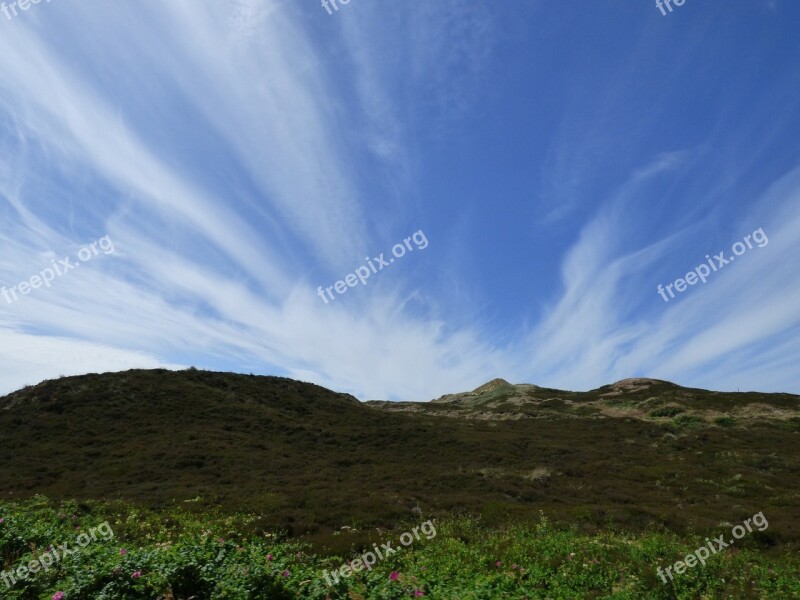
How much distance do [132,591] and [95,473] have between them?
2344 centimetres

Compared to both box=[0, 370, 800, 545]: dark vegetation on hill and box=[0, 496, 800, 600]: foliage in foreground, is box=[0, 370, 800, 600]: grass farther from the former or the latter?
box=[0, 370, 800, 545]: dark vegetation on hill

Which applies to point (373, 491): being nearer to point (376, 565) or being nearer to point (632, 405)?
point (376, 565)

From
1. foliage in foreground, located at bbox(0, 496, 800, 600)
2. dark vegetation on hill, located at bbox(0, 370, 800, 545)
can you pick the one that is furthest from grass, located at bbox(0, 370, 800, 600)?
dark vegetation on hill, located at bbox(0, 370, 800, 545)

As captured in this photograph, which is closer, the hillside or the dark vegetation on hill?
the dark vegetation on hill

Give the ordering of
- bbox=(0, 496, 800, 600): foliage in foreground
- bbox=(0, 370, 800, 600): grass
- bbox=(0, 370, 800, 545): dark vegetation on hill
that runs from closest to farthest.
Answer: bbox=(0, 496, 800, 600): foliage in foreground, bbox=(0, 370, 800, 600): grass, bbox=(0, 370, 800, 545): dark vegetation on hill

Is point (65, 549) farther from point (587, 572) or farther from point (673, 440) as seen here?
point (673, 440)

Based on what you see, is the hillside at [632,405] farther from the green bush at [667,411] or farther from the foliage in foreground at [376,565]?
the foliage in foreground at [376,565]

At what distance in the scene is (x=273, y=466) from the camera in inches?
1046

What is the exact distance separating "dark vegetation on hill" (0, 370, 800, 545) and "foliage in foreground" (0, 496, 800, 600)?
97.5 inches

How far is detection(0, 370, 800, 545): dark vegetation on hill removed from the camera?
17766 mm

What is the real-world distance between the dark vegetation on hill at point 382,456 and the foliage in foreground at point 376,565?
248cm

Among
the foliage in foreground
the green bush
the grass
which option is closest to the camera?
the foliage in foreground

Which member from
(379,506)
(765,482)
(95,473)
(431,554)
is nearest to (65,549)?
(431,554)

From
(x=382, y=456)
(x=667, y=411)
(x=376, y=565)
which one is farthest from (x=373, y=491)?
(x=667, y=411)
